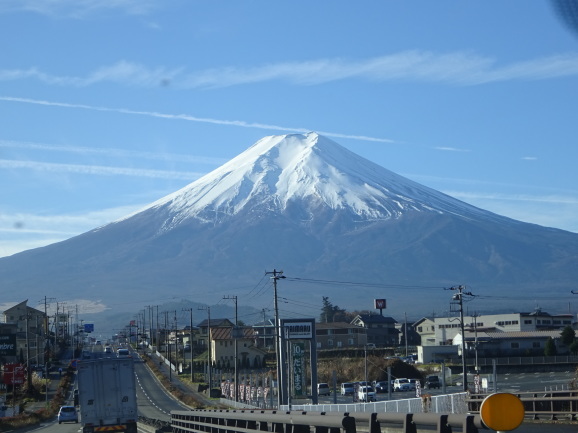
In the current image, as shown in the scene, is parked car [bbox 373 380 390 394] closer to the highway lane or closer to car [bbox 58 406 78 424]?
the highway lane

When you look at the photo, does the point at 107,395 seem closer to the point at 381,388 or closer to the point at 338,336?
the point at 381,388

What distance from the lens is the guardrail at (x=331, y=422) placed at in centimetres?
875

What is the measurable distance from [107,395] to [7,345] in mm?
54911

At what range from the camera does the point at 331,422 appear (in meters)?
11.3

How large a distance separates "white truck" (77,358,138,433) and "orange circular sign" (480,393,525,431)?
25.9 m

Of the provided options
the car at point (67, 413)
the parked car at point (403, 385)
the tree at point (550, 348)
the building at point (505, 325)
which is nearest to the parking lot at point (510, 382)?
the parked car at point (403, 385)

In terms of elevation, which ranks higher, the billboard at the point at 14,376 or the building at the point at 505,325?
the building at the point at 505,325

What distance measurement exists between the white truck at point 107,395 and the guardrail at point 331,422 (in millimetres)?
10096

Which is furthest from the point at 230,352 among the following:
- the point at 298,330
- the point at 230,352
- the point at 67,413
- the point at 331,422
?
the point at 331,422

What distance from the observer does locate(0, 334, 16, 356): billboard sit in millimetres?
82188

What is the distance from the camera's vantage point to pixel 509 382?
66.8m

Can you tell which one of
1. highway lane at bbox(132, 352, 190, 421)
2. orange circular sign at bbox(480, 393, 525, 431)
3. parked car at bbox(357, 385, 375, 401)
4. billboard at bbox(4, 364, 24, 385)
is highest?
orange circular sign at bbox(480, 393, 525, 431)

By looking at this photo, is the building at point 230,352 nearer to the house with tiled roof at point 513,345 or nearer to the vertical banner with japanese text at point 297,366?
the house with tiled roof at point 513,345

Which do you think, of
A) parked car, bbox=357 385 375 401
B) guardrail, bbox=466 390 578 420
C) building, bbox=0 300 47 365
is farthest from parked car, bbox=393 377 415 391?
building, bbox=0 300 47 365
